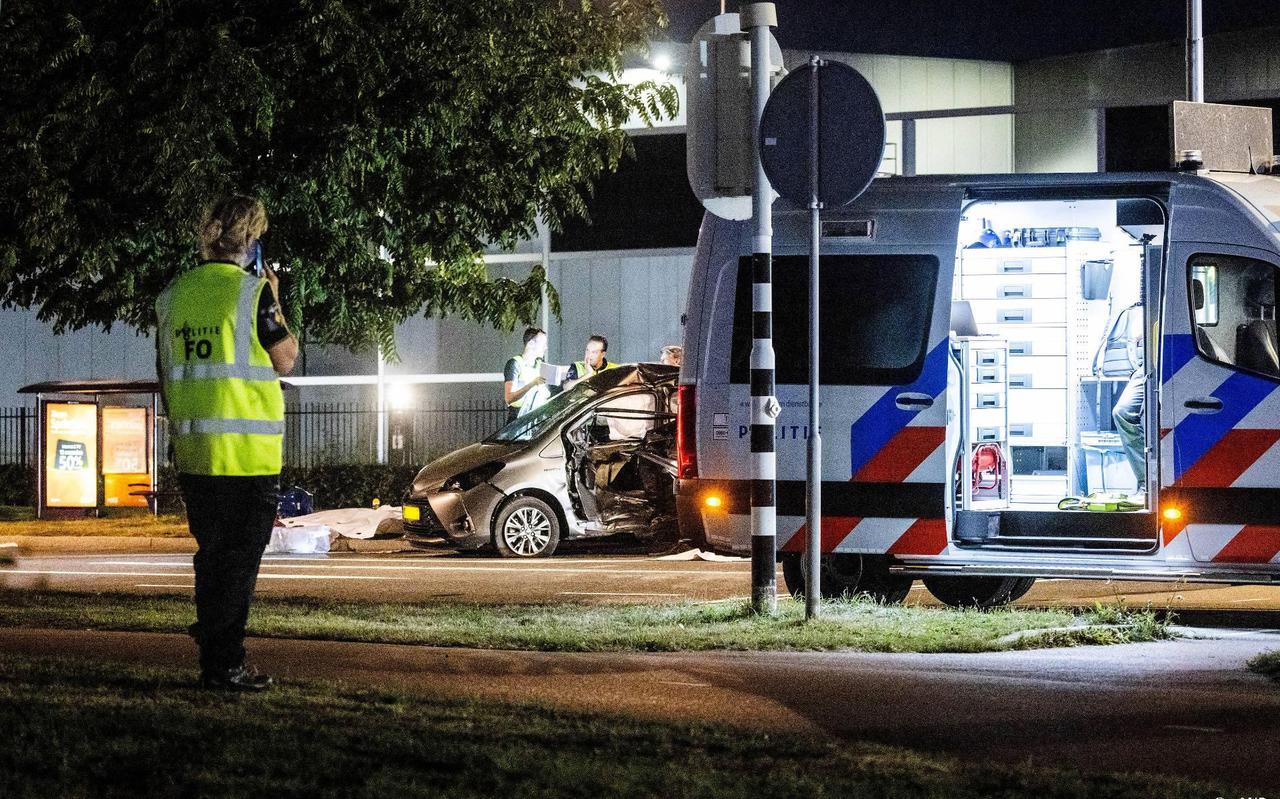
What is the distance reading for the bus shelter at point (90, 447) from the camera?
23203mm

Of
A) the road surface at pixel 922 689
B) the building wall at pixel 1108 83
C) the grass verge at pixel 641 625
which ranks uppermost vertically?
the building wall at pixel 1108 83

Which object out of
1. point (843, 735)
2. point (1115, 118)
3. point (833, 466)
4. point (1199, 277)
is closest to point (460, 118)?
point (833, 466)

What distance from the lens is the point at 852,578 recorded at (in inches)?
413

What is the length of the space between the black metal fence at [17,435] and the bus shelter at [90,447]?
4.15 m

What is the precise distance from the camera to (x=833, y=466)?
1005 centimetres

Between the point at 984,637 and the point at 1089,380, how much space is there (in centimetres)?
403

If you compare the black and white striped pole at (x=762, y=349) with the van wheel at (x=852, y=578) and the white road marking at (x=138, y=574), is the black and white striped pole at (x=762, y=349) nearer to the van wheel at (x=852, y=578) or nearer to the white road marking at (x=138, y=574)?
the van wheel at (x=852, y=578)

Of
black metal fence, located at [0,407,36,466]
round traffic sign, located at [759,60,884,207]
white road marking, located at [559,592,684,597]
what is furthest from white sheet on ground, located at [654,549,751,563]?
black metal fence, located at [0,407,36,466]

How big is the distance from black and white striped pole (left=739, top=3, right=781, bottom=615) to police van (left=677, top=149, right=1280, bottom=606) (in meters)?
0.55

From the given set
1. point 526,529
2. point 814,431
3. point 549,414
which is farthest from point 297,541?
point 814,431

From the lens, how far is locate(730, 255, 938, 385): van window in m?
10.1

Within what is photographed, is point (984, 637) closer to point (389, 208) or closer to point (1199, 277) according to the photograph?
point (1199, 277)

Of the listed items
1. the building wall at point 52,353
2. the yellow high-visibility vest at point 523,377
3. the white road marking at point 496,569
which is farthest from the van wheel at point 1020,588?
the building wall at point 52,353

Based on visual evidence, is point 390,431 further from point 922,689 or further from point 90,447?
point 922,689
